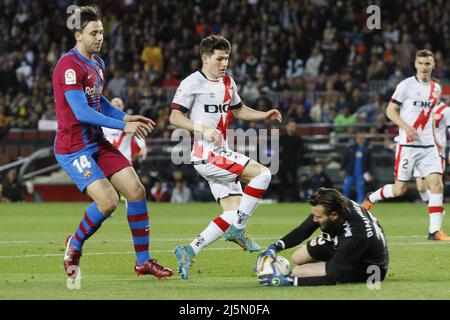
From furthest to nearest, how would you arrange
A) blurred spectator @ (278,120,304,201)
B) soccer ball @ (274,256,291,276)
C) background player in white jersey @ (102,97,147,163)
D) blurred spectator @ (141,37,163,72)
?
blurred spectator @ (141,37,163,72) → blurred spectator @ (278,120,304,201) → background player in white jersey @ (102,97,147,163) → soccer ball @ (274,256,291,276)

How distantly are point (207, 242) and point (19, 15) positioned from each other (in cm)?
2526

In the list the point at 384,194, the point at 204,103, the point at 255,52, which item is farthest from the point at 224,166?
the point at 255,52

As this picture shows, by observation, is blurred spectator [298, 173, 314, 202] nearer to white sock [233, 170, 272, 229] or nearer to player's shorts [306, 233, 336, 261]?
white sock [233, 170, 272, 229]

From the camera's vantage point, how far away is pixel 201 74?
35.9 ft

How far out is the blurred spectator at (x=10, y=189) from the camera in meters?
26.7

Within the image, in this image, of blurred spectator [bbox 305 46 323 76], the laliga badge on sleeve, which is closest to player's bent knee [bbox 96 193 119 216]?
the laliga badge on sleeve

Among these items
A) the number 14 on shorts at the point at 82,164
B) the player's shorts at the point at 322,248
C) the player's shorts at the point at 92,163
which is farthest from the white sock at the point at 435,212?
the number 14 on shorts at the point at 82,164

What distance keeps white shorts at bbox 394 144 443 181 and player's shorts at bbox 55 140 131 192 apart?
6316mm

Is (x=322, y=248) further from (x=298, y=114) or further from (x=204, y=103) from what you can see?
(x=298, y=114)

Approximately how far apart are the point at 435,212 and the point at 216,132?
5.40m

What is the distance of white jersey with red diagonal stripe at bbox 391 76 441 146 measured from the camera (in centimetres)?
1491
